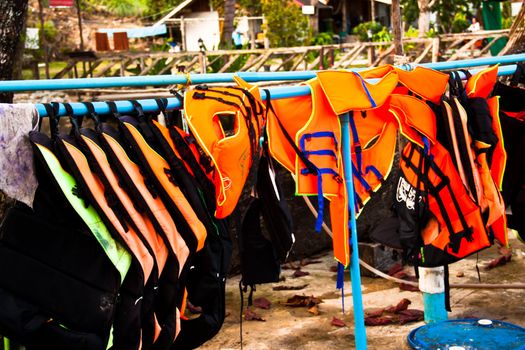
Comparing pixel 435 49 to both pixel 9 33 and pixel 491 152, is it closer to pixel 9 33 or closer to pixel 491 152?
pixel 9 33

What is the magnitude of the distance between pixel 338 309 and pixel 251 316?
0.63 m

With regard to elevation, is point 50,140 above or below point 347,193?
above

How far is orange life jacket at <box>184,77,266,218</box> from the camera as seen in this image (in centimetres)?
319

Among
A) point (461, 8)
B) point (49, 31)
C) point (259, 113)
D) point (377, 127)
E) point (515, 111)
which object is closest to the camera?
point (259, 113)

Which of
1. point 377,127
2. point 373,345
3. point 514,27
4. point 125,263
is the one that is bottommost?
point 373,345

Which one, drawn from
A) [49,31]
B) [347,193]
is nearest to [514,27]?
[347,193]

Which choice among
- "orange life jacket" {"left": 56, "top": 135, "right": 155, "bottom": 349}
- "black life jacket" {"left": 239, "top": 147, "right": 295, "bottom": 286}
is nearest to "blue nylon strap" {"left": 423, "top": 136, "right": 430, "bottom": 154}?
"black life jacket" {"left": 239, "top": 147, "right": 295, "bottom": 286}

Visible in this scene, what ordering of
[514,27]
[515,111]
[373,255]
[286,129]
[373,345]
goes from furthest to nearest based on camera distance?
[514,27]
[373,255]
[373,345]
[515,111]
[286,129]

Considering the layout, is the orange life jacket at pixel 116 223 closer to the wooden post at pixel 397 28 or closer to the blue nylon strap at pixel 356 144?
the blue nylon strap at pixel 356 144

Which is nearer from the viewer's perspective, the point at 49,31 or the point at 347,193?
the point at 347,193

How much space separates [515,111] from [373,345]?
166cm

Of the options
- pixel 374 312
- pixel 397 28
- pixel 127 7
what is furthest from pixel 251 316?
pixel 127 7

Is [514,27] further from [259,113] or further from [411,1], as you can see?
[411,1]

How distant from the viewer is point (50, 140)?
9.39 feet
